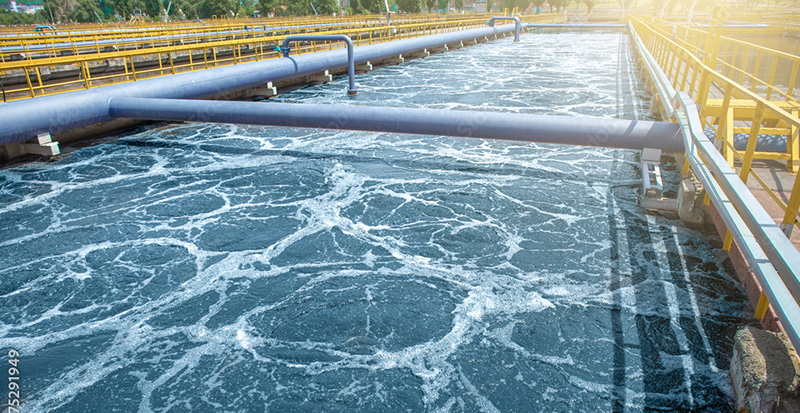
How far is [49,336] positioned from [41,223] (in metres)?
2.60

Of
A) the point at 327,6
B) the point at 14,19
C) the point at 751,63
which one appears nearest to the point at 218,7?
the point at 327,6

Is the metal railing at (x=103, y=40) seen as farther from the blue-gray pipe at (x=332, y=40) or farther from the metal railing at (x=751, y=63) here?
the metal railing at (x=751, y=63)

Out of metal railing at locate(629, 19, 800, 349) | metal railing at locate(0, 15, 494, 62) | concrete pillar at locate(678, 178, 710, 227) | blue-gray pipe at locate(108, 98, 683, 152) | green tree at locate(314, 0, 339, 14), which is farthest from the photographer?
green tree at locate(314, 0, 339, 14)

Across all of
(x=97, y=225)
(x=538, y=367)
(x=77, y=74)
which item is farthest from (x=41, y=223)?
(x=77, y=74)

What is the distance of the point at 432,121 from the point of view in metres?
7.21

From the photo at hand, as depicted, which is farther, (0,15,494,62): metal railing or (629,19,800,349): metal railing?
(0,15,494,62): metal railing

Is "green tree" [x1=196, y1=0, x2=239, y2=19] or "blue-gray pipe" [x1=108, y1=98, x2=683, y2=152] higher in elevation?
"green tree" [x1=196, y1=0, x2=239, y2=19]

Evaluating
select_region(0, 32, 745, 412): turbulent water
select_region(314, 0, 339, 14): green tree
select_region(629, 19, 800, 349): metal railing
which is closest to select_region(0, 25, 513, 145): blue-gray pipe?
select_region(0, 32, 745, 412): turbulent water

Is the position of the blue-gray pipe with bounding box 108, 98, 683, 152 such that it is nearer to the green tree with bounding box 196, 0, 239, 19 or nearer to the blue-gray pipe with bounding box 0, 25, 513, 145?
the blue-gray pipe with bounding box 0, 25, 513, 145

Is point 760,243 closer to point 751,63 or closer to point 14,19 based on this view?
point 751,63

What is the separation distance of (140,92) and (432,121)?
560cm

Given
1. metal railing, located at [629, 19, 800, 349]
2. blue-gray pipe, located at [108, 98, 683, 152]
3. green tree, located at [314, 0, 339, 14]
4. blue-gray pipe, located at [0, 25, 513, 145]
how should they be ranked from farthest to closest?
green tree, located at [314, 0, 339, 14] → blue-gray pipe, located at [0, 25, 513, 145] → blue-gray pipe, located at [108, 98, 683, 152] → metal railing, located at [629, 19, 800, 349]

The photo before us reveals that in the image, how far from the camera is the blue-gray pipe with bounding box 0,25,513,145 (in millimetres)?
7699

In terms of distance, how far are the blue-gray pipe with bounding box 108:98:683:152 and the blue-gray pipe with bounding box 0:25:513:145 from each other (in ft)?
1.30
